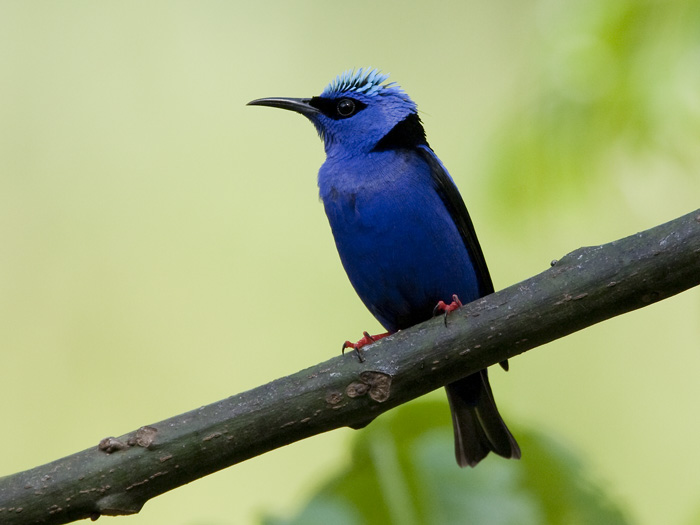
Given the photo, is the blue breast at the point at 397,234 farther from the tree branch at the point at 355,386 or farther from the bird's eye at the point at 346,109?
the tree branch at the point at 355,386

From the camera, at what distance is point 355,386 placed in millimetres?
2541

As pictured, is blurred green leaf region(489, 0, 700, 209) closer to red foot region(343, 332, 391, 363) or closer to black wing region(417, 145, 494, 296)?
red foot region(343, 332, 391, 363)

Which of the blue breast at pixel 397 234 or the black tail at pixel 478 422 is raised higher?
the blue breast at pixel 397 234

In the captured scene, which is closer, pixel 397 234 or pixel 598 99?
pixel 598 99

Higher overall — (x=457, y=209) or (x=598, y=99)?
(x=457, y=209)

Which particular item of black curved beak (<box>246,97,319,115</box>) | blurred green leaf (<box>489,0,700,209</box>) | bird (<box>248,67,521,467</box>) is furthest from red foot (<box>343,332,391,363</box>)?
black curved beak (<box>246,97,319,115</box>)

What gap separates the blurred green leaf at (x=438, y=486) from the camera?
2.39 meters

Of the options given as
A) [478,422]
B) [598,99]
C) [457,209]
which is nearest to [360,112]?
[457,209]

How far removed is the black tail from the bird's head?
1.23 m

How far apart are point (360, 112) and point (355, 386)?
2057 millimetres

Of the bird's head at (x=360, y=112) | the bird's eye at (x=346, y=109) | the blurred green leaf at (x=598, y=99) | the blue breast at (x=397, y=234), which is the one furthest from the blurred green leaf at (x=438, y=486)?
the bird's eye at (x=346, y=109)

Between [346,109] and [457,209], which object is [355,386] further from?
[346,109]

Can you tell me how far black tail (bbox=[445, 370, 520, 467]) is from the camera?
3553 millimetres

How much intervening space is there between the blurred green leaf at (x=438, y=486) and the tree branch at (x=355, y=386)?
0.54ft
